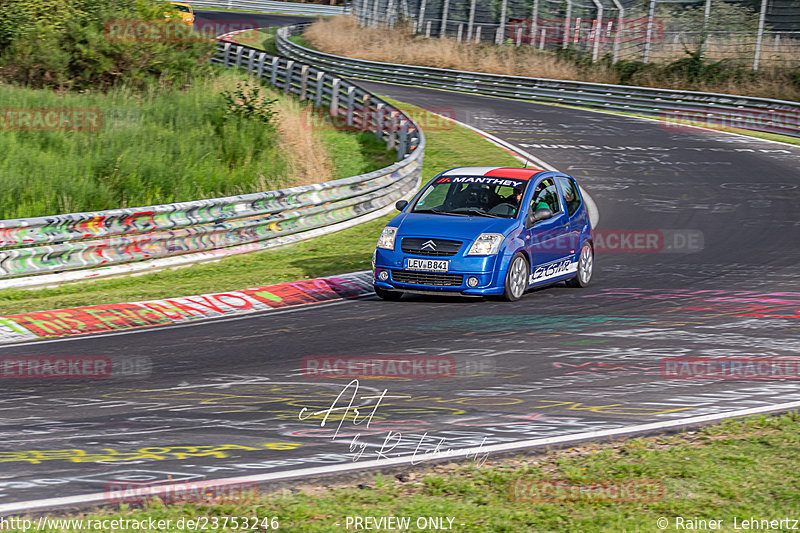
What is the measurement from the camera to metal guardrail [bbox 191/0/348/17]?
239 ft

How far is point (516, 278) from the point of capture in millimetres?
12047

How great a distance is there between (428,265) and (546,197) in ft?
7.48

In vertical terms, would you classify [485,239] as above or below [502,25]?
below

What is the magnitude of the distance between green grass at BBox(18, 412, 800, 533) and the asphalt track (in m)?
0.43

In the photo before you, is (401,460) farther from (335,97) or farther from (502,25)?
(502,25)

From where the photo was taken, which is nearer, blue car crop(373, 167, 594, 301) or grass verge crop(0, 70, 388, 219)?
blue car crop(373, 167, 594, 301)

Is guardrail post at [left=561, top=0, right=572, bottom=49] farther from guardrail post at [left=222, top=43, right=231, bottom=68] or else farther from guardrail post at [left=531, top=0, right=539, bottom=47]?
guardrail post at [left=222, top=43, right=231, bottom=68]

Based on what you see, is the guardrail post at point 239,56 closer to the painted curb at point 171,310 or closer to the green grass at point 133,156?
the green grass at point 133,156

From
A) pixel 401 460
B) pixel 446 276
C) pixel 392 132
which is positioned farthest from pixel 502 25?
pixel 401 460

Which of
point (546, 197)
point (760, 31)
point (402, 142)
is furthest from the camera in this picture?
point (760, 31)

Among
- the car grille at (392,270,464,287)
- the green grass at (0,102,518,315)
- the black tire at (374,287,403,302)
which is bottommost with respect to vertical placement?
the green grass at (0,102,518,315)

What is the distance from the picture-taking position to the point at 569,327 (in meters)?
10.1

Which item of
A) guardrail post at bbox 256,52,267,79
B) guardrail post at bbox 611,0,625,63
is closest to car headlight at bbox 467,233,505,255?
guardrail post at bbox 256,52,267,79

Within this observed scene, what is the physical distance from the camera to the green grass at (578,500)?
4.80 metres
